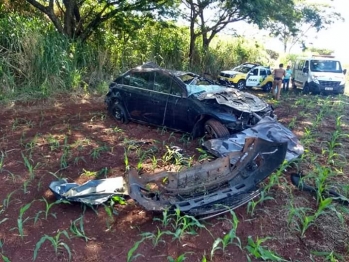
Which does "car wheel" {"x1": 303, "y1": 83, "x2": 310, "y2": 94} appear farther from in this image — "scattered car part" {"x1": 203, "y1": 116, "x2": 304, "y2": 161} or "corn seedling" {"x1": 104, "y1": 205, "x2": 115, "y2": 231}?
"corn seedling" {"x1": 104, "y1": 205, "x2": 115, "y2": 231}

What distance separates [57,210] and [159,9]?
13.1 meters

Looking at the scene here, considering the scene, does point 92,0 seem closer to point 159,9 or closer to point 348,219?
point 159,9

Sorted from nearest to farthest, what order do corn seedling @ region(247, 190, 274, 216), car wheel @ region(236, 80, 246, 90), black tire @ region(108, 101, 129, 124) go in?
corn seedling @ region(247, 190, 274, 216) < black tire @ region(108, 101, 129, 124) < car wheel @ region(236, 80, 246, 90)

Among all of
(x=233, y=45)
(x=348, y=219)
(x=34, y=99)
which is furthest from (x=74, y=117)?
(x=233, y=45)

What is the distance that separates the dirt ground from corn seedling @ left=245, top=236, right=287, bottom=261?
74 mm

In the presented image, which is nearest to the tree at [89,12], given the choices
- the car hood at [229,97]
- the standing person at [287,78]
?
the standing person at [287,78]

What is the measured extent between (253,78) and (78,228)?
574 inches

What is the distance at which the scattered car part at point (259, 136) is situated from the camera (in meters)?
5.74

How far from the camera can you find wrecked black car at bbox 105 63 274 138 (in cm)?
671

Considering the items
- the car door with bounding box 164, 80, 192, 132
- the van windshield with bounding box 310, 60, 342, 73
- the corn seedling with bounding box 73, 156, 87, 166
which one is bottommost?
the corn seedling with bounding box 73, 156, 87, 166

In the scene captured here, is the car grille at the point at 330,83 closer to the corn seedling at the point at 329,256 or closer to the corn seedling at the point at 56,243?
the corn seedling at the point at 329,256

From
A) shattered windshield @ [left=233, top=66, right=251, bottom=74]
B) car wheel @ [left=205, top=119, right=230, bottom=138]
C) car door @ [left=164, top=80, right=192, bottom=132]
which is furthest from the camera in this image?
shattered windshield @ [left=233, top=66, right=251, bottom=74]

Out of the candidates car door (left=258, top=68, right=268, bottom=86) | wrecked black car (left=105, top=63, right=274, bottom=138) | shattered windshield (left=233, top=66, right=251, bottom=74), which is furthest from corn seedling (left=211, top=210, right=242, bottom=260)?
car door (left=258, top=68, right=268, bottom=86)

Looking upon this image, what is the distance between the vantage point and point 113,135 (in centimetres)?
728
